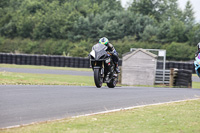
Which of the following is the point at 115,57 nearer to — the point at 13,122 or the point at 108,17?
the point at 13,122

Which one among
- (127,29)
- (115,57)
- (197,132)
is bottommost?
(197,132)

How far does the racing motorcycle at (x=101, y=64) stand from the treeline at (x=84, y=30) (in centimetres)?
3486

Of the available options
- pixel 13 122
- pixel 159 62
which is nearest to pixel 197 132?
pixel 13 122

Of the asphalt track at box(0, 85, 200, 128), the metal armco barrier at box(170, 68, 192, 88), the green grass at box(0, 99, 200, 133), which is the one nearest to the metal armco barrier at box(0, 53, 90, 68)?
the metal armco barrier at box(170, 68, 192, 88)

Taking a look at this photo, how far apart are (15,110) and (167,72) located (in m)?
18.0

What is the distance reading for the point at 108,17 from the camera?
2488 inches

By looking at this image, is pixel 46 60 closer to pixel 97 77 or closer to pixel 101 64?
pixel 101 64

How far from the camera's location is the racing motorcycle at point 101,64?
481 inches

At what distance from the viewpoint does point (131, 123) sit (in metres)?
6.52

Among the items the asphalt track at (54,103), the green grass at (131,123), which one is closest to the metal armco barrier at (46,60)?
the asphalt track at (54,103)

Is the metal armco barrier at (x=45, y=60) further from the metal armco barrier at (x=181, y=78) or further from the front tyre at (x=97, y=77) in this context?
the front tyre at (x=97, y=77)

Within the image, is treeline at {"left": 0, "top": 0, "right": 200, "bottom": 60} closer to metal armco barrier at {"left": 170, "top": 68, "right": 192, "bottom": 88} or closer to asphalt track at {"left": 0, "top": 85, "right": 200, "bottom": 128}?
metal armco barrier at {"left": 170, "top": 68, "right": 192, "bottom": 88}

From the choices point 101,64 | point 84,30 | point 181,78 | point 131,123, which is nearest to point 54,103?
point 131,123

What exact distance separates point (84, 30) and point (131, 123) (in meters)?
54.0
